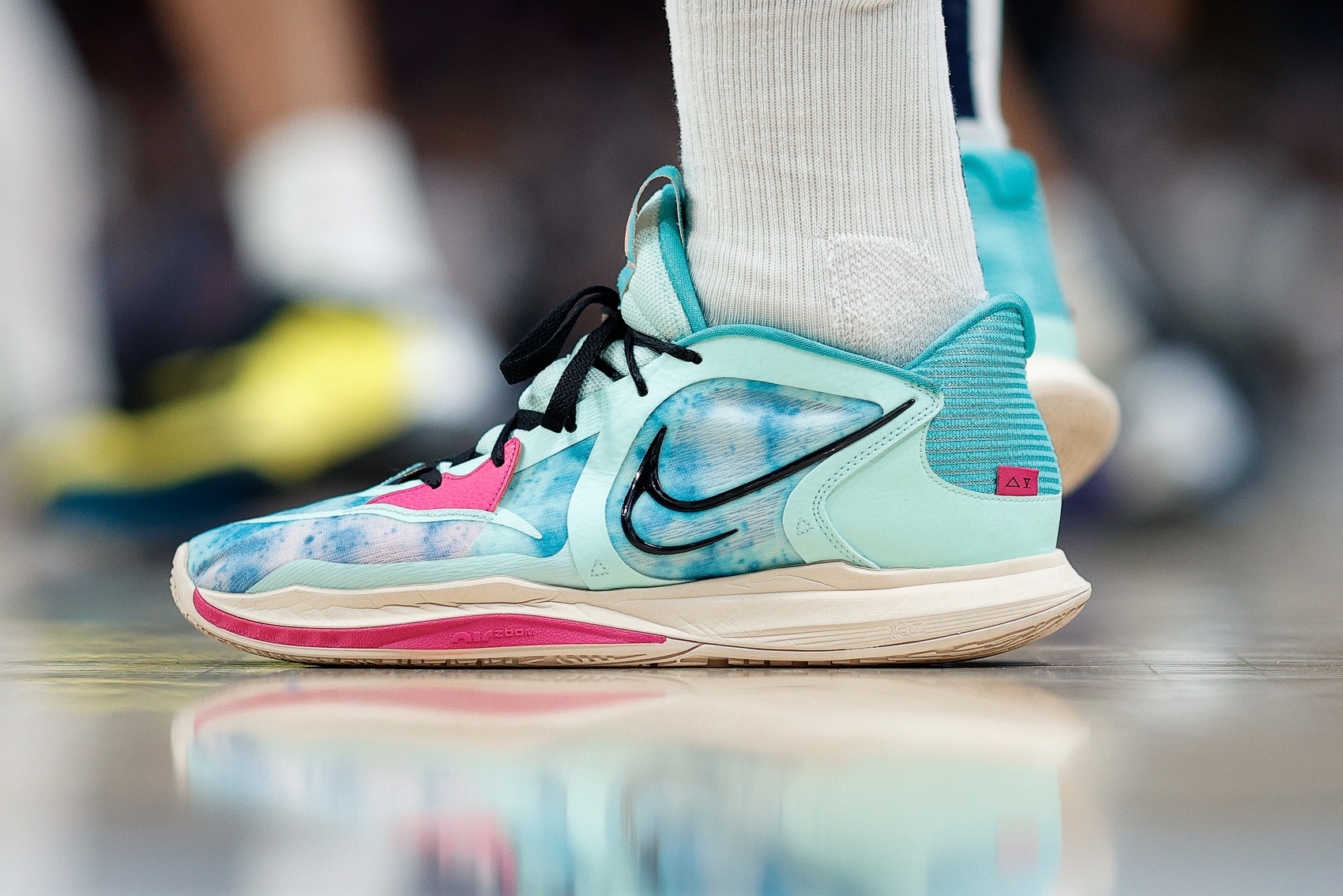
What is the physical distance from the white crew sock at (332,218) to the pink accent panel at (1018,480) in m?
1.11

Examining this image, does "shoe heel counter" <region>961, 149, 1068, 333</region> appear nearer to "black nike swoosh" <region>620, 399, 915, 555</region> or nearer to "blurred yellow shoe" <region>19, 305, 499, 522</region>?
"black nike swoosh" <region>620, 399, 915, 555</region>

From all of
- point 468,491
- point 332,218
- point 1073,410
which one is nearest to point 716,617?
point 468,491

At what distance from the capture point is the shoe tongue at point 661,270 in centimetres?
58

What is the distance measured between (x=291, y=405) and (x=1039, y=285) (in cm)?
93

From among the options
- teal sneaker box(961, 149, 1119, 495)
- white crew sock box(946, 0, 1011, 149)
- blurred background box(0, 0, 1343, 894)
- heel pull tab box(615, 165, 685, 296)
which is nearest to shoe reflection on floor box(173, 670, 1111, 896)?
blurred background box(0, 0, 1343, 894)

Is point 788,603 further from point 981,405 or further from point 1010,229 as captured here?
point 1010,229

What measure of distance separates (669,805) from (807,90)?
0.35 m

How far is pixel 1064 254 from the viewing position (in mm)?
1674

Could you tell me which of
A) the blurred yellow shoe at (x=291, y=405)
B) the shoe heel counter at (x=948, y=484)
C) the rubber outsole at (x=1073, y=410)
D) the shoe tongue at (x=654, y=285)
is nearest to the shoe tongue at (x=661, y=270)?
the shoe tongue at (x=654, y=285)

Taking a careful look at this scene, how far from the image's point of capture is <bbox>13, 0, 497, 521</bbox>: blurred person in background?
4.77ft

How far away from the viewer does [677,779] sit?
0.37 metres

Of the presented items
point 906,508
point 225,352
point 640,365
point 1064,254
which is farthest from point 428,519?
point 1064,254

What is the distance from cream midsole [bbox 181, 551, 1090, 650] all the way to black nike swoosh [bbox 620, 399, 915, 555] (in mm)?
20

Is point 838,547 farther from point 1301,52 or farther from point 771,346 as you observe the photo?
point 1301,52
